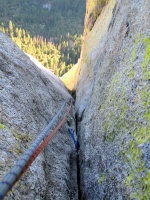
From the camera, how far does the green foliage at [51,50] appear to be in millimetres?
122688

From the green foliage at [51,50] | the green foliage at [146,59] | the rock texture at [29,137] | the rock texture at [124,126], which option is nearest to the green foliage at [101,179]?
the rock texture at [124,126]

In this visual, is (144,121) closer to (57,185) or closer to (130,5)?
(57,185)

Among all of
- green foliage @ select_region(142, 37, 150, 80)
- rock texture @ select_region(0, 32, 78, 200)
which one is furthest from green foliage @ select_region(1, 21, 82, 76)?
green foliage @ select_region(142, 37, 150, 80)

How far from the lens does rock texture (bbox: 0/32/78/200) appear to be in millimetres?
6102

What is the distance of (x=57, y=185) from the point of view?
7.34 metres

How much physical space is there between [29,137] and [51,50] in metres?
150

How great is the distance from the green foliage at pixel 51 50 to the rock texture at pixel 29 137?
88.8 metres

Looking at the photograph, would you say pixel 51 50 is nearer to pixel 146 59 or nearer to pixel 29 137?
pixel 29 137

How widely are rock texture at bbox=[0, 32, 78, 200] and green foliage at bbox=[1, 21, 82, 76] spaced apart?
88.8 metres

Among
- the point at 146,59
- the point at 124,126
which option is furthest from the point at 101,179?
the point at 146,59

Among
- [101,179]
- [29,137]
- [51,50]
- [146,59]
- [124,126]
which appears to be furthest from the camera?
[51,50]

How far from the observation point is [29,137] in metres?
7.54

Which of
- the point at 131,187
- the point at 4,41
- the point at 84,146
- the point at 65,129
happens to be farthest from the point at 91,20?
the point at 131,187

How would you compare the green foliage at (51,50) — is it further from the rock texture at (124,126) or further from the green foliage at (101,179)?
the green foliage at (101,179)
